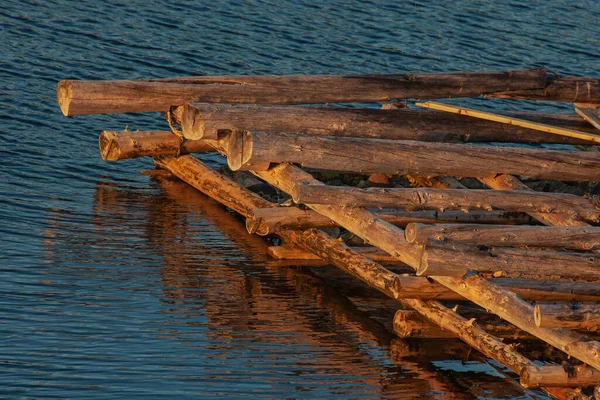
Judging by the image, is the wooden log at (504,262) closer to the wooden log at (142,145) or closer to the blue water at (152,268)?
the blue water at (152,268)

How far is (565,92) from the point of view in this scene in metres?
15.7

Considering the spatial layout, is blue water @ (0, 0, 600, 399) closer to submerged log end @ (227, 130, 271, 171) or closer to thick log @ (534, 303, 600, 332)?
thick log @ (534, 303, 600, 332)

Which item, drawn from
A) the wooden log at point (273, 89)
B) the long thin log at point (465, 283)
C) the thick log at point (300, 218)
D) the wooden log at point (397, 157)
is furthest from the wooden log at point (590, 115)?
the long thin log at point (465, 283)

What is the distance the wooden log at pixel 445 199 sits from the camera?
11703 mm

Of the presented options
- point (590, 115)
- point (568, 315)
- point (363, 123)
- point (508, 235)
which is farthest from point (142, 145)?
point (568, 315)

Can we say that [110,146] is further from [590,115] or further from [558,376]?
[558,376]

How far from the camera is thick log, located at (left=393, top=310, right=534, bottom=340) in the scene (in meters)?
12.6

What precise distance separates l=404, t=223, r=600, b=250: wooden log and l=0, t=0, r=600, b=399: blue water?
→ 150 centimetres

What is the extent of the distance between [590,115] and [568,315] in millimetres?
5850

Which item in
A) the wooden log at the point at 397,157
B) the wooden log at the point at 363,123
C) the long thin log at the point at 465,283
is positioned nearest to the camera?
the long thin log at the point at 465,283

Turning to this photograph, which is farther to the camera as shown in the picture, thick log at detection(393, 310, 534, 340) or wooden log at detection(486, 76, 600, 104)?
wooden log at detection(486, 76, 600, 104)

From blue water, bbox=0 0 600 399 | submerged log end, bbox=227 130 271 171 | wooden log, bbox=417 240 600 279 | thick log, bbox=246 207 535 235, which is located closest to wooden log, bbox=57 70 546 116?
thick log, bbox=246 207 535 235

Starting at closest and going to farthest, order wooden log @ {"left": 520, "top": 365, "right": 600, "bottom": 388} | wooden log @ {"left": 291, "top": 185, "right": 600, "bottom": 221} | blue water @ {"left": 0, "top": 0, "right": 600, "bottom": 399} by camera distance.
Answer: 1. wooden log @ {"left": 520, "top": 365, "right": 600, "bottom": 388}
2. blue water @ {"left": 0, "top": 0, "right": 600, "bottom": 399}
3. wooden log @ {"left": 291, "top": 185, "right": 600, "bottom": 221}

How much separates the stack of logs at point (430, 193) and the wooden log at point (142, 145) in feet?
5.80
